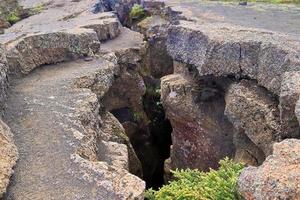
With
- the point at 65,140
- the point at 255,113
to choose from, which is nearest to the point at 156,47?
the point at 255,113

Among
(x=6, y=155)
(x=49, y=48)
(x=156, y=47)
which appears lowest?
(x=156, y=47)

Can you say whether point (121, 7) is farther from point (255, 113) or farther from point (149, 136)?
point (255, 113)

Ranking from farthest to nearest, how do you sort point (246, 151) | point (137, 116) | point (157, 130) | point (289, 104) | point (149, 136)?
1. point (157, 130)
2. point (149, 136)
3. point (137, 116)
4. point (246, 151)
5. point (289, 104)

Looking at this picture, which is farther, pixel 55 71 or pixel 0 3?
pixel 0 3

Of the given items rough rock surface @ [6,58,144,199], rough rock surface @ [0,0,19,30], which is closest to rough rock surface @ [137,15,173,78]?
rough rock surface @ [6,58,144,199]

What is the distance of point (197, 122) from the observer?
43.1 ft

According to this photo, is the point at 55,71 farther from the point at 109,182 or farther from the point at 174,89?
the point at 109,182

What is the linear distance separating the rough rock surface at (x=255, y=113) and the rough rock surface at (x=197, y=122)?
4.85 ft

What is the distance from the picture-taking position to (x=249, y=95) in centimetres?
1066

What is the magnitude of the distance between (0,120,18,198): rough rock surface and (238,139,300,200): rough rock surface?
3472mm

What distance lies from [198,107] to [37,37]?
15.7 ft

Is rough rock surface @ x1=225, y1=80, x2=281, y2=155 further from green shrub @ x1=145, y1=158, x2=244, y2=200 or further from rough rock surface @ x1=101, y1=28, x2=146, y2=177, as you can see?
rough rock surface @ x1=101, y1=28, x2=146, y2=177

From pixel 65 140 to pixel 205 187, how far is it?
8.72 feet

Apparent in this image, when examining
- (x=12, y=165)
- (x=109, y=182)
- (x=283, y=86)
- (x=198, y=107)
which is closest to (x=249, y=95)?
(x=283, y=86)
